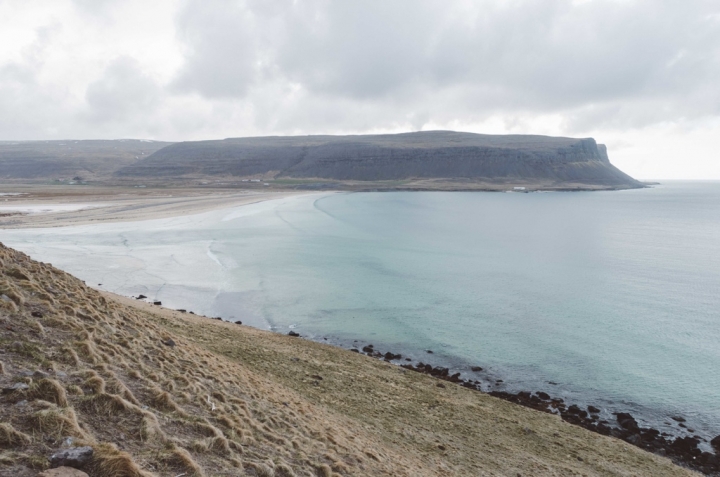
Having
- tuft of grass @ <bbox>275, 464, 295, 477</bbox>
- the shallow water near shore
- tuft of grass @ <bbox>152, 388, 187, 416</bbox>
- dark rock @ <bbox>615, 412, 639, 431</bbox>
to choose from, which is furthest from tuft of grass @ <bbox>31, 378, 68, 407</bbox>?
dark rock @ <bbox>615, 412, 639, 431</bbox>

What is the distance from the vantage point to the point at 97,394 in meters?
7.95

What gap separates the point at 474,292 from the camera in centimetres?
3441

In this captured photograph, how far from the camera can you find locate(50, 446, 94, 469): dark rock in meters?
5.96

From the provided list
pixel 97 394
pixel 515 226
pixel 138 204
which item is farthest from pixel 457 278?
pixel 138 204

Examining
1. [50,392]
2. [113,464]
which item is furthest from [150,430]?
[50,392]

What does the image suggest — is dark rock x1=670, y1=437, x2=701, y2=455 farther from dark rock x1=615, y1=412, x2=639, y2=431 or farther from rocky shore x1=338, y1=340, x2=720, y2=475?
dark rock x1=615, y1=412, x2=639, y2=431

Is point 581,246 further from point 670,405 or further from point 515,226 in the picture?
point 670,405

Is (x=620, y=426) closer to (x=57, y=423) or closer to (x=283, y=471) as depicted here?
(x=283, y=471)

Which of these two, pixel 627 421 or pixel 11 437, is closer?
pixel 11 437

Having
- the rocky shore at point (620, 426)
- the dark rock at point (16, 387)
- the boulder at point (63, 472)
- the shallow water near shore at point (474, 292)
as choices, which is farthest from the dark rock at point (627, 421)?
the dark rock at point (16, 387)

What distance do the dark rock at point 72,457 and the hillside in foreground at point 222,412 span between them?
0.35ft

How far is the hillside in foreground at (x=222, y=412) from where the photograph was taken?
23.1 feet

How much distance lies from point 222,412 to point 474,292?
27.3 meters

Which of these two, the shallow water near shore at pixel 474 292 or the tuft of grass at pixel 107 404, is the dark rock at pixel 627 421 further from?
the tuft of grass at pixel 107 404
